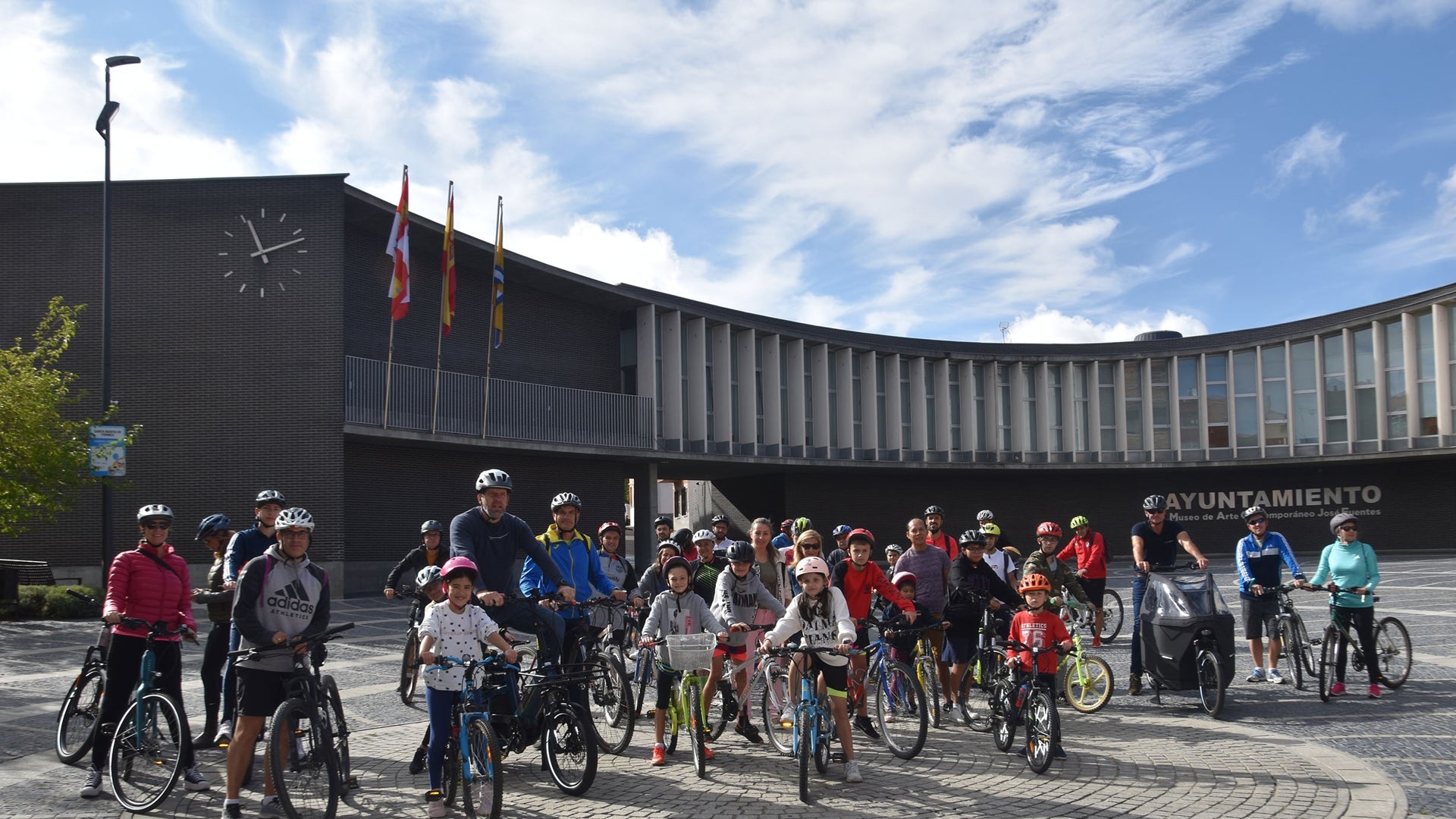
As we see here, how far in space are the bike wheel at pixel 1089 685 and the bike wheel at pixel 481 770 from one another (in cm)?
558

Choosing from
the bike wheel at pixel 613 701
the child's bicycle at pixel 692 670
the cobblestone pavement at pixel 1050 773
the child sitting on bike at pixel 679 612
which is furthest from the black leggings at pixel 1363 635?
the bike wheel at pixel 613 701

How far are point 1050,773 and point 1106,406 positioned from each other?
121ft

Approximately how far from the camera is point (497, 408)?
1127 inches

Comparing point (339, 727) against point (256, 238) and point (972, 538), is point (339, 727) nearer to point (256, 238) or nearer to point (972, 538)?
point (972, 538)

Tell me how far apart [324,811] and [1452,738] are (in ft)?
26.0

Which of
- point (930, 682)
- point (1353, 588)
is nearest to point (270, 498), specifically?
point (930, 682)

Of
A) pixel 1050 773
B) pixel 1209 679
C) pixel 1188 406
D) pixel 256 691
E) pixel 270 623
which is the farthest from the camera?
pixel 1188 406

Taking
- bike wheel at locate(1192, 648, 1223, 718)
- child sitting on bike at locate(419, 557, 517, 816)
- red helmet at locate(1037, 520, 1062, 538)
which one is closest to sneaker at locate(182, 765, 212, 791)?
child sitting on bike at locate(419, 557, 517, 816)

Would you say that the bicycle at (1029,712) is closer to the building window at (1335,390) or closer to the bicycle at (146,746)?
the bicycle at (146,746)

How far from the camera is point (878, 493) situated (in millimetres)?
40469

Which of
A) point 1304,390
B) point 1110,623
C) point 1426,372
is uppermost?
point 1426,372

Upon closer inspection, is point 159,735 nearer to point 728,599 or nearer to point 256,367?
point 728,599

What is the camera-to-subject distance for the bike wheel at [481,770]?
20.4ft

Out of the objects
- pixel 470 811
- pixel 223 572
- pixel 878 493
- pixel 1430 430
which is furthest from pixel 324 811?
pixel 1430 430
